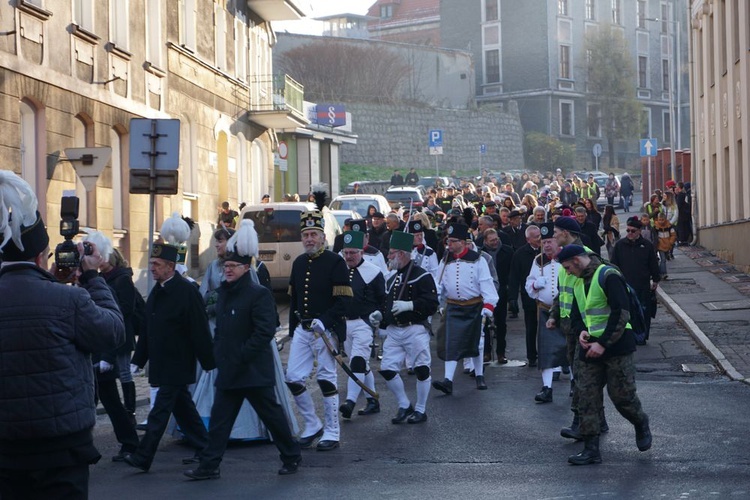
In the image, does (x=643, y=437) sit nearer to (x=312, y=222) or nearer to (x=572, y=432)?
(x=572, y=432)

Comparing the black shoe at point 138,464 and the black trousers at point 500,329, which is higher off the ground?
the black trousers at point 500,329

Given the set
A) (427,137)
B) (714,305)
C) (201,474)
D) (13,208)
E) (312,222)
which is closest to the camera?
(13,208)

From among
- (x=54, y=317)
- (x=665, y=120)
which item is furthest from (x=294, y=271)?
(x=665, y=120)

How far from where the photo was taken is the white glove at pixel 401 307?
11250 millimetres

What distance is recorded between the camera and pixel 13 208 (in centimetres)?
490

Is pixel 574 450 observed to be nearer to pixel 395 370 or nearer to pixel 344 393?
pixel 395 370

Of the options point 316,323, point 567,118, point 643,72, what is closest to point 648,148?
point 567,118

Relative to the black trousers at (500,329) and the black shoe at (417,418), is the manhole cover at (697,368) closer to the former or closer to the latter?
the black trousers at (500,329)

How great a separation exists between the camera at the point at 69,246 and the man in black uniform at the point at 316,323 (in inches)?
75.1

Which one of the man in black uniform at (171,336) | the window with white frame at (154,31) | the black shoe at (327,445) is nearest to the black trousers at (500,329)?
the black shoe at (327,445)

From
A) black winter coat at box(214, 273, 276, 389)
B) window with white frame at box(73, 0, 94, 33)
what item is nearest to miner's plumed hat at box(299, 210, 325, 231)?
black winter coat at box(214, 273, 276, 389)

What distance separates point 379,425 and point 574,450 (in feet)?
6.80

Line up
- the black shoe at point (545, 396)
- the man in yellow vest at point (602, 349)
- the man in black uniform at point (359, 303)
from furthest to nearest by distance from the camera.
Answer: the black shoe at point (545, 396) → the man in black uniform at point (359, 303) → the man in yellow vest at point (602, 349)

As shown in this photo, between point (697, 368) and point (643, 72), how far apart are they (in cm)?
7537
